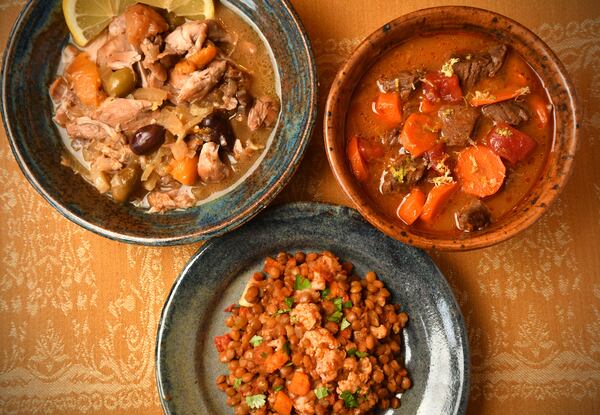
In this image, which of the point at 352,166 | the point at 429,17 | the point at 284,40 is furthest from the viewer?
the point at 284,40

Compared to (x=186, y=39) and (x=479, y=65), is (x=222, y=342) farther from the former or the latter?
(x=479, y=65)

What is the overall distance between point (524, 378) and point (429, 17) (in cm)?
196

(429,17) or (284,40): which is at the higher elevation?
(429,17)

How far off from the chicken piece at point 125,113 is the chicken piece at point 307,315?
1.26 meters

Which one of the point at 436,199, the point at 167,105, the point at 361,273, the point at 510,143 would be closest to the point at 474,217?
the point at 436,199

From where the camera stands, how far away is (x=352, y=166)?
241 cm

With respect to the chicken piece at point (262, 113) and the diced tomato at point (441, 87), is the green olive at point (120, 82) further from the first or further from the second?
the diced tomato at point (441, 87)

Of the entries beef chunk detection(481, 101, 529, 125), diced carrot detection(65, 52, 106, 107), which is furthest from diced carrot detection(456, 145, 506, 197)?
diced carrot detection(65, 52, 106, 107)

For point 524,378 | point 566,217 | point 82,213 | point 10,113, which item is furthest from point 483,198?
point 10,113

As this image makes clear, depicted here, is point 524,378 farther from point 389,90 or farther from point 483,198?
point 389,90

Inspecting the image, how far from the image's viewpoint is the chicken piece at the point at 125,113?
2662 millimetres

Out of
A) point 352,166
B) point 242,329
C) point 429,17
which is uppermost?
point 429,17

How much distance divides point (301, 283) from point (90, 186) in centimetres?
125

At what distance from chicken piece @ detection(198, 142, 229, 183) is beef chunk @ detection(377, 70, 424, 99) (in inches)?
35.6
